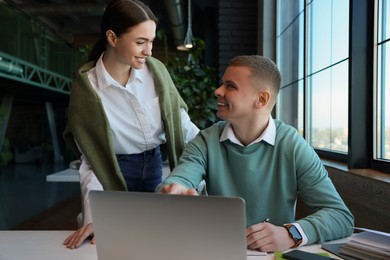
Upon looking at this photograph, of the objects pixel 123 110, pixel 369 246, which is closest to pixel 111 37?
pixel 123 110

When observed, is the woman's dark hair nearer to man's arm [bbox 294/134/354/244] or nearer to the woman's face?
the woman's face

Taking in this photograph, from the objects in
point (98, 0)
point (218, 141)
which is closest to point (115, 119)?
point (218, 141)

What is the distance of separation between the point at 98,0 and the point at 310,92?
27.6ft

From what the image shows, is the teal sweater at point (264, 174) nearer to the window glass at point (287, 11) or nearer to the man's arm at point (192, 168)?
the man's arm at point (192, 168)

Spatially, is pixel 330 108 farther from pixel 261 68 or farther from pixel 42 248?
pixel 42 248

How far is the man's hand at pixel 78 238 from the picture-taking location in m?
1.14

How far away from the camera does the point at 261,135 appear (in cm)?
136

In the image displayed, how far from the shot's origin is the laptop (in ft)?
2.39

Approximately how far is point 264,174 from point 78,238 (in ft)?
2.00

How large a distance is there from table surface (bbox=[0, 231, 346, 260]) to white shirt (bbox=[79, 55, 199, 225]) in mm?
304

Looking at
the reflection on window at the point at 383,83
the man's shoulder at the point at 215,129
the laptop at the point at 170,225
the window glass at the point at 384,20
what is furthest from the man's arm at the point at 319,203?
the window glass at the point at 384,20

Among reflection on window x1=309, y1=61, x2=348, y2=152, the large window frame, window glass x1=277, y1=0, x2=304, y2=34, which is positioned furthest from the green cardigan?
window glass x1=277, y1=0, x2=304, y2=34

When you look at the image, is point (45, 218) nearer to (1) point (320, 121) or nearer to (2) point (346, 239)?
(1) point (320, 121)

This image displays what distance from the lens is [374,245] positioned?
0.98 metres
